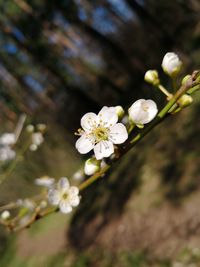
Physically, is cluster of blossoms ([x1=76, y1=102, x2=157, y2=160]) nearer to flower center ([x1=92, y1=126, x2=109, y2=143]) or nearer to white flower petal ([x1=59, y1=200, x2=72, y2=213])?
flower center ([x1=92, y1=126, x2=109, y2=143])

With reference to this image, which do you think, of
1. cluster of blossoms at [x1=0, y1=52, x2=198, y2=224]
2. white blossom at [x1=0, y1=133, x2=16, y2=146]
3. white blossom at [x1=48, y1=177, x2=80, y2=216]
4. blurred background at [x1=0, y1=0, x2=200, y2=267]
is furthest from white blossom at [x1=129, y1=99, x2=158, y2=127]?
blurred background at [x1=0, y1=0, x2=200, y2=267]

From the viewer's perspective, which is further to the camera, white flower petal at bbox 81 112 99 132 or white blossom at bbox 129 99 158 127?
white flower petal at bbox 81 112 99 132

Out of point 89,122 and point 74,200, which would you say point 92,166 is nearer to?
point 89,122

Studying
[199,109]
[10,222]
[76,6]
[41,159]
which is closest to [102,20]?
[76,6]

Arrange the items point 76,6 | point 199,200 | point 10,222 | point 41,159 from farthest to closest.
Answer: point 41,159 < point 76,6 < point 199,200 < point 10,222

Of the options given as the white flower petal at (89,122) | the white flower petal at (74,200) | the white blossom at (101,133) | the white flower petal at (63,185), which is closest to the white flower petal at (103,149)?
the white blossom at (101,133)

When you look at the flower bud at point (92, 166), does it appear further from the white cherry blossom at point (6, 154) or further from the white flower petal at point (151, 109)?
the white cherry blossom at point (6, 154)

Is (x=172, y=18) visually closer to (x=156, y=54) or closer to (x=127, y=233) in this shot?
(x=156, y=54)

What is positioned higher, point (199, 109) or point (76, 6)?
point (76, 6)
